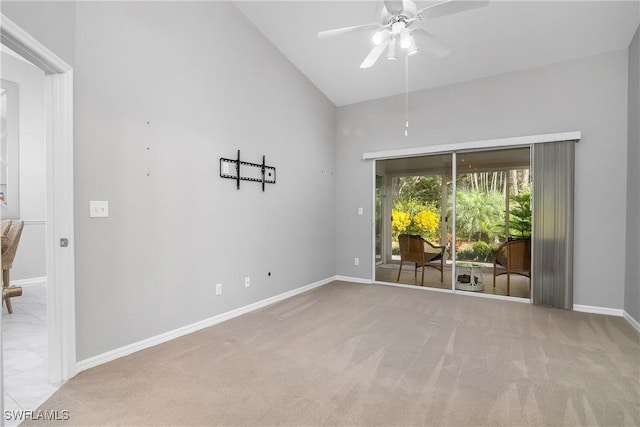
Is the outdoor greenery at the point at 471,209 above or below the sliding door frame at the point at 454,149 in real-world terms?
below

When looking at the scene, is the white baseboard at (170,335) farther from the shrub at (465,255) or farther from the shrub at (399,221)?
the shrub at (465,255)

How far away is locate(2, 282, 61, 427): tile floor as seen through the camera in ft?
6.79

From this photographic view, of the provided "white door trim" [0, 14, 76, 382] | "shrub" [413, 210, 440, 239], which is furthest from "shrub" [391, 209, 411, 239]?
"white door trim" [0, 14, 76, 382]

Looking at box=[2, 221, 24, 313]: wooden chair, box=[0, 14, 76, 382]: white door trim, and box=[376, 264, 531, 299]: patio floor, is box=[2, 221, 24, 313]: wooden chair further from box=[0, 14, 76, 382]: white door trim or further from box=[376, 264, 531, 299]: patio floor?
box=[376, 264, 531, 299]: patio floor

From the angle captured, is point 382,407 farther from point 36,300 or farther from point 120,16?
point 36,300

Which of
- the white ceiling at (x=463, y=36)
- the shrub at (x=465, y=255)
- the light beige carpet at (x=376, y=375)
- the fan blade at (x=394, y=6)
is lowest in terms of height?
the light beige carpet at (x=376, y=375)

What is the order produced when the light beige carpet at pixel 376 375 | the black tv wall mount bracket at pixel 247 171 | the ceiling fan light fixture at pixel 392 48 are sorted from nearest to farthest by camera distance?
1. the light beige carpet at pixel 376 375
2. the ceiling fan light fixture at pixel 392 48
3. the black tv wall mount bracket at pixel 247 171

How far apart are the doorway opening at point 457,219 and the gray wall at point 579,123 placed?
0.38 m

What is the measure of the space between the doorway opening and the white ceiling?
1136mm

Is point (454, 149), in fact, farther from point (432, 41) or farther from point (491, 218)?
point (432, 41)

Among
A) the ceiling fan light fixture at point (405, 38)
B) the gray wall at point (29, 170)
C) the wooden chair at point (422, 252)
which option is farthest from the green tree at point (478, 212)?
the gray wall at point (29, 170)

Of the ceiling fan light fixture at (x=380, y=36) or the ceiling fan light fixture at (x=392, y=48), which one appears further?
the ceiling fan light fixture at (x=392, y=48)

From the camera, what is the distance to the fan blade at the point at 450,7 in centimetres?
236

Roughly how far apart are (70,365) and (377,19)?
421 centimetres
